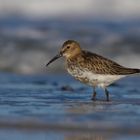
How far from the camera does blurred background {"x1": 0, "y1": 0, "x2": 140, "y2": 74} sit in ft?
52.0

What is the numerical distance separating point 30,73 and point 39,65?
2.16ft

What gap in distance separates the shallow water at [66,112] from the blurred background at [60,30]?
317 cm

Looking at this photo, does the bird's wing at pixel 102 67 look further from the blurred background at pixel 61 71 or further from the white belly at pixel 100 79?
the blurred background at pixel 61 71

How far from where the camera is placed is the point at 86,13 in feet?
→ 72.0

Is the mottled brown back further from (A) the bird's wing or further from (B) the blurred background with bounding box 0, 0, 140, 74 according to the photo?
(B) the blurred background with bounding box 0, 0, 140, 74

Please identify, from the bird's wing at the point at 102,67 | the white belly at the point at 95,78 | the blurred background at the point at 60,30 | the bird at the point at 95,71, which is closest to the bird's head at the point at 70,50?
the bird at the point at 95,71

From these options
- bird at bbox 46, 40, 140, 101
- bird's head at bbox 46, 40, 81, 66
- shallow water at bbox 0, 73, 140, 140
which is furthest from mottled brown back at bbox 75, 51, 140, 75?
shallow water at bbox 0, 73, 140, 140

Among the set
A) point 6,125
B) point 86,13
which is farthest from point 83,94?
point 86,13

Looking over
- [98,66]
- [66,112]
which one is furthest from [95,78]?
[66,112]

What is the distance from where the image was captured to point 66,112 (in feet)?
29.7

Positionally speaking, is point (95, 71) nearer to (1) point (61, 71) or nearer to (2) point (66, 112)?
(2) point (66, 112)

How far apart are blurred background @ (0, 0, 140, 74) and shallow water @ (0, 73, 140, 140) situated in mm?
3172

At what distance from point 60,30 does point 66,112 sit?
8907 mm

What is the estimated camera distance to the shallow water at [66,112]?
7.79 metres
